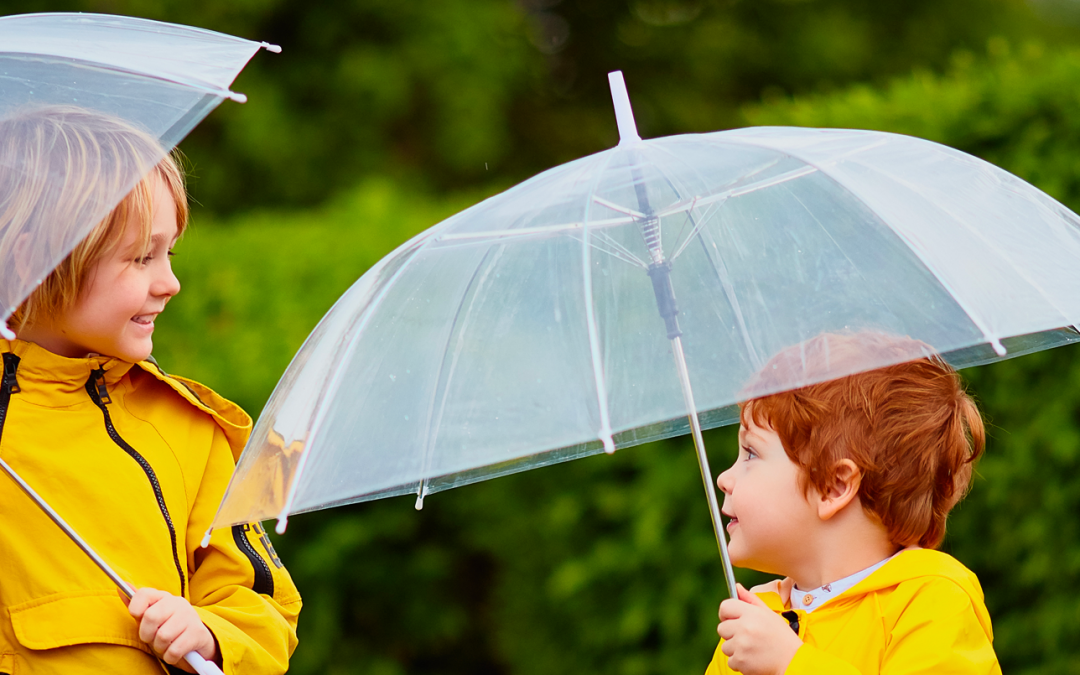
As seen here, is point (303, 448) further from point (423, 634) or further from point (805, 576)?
point (423, 634)

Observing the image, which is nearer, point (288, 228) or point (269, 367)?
point (269, 367)

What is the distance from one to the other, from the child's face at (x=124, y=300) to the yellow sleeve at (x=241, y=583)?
29 cm

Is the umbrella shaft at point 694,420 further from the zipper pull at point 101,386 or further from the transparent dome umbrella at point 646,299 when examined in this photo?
the zipper pull at point 101,386

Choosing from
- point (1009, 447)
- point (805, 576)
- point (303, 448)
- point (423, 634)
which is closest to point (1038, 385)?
point (1009, 447)

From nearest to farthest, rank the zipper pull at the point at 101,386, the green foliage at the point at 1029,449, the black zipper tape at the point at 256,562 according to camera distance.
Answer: the zipper pull at the point at 101,386, the black zipper tape at the point at 256,562, the green foliage at the point at 1029,449

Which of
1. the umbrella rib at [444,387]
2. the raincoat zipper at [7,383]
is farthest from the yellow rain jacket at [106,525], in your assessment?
the umbrella rib at [444,387]

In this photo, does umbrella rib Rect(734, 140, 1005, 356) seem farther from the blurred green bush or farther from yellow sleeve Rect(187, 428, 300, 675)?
the blurred green bush

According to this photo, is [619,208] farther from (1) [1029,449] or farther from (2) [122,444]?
(1) [1029,449]

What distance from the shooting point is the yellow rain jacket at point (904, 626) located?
1908 millimetres

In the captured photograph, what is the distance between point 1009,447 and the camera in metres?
3.61

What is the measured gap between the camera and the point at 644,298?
A: 2072 mm

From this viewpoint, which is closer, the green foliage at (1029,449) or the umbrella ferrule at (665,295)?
the umbrella ferrule at (665,295)

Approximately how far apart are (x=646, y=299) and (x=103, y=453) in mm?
1028

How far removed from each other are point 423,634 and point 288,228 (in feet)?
7.43
